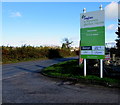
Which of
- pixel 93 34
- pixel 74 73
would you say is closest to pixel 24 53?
pixel 74 73

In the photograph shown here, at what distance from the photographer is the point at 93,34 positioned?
10594mm

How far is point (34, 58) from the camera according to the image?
3384cm

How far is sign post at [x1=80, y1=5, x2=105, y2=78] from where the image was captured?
33.7 feet

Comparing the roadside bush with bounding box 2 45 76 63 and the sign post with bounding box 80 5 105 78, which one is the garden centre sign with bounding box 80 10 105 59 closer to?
the sign post with bounding box 80 5 105 78

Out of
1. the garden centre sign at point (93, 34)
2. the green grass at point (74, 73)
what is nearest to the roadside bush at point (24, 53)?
the green grass at point (74, 73)

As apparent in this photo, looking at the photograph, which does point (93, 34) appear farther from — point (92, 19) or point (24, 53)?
point (24, 53)

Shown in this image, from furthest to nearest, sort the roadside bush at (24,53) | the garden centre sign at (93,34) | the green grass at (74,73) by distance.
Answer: the roadside bush at (24,53) → the garden centre sign at (93,34) → the green grass at (74,73)

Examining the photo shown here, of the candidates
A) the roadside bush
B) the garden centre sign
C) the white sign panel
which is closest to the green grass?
the garden centre sign

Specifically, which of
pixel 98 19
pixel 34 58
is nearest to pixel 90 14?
pixel 98 19

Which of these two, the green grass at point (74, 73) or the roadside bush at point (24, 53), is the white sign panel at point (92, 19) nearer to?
the green grass at point (74, 73)

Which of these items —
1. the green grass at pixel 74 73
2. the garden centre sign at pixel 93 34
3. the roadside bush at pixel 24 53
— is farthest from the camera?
the roadside bush at pixel 24 53

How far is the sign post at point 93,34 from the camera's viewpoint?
1028 cm

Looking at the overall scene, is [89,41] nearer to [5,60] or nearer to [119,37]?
[119,37]

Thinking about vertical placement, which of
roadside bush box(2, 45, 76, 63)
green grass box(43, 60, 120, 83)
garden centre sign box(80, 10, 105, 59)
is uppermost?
garden centre sign box(80, 10, 105, 59)
